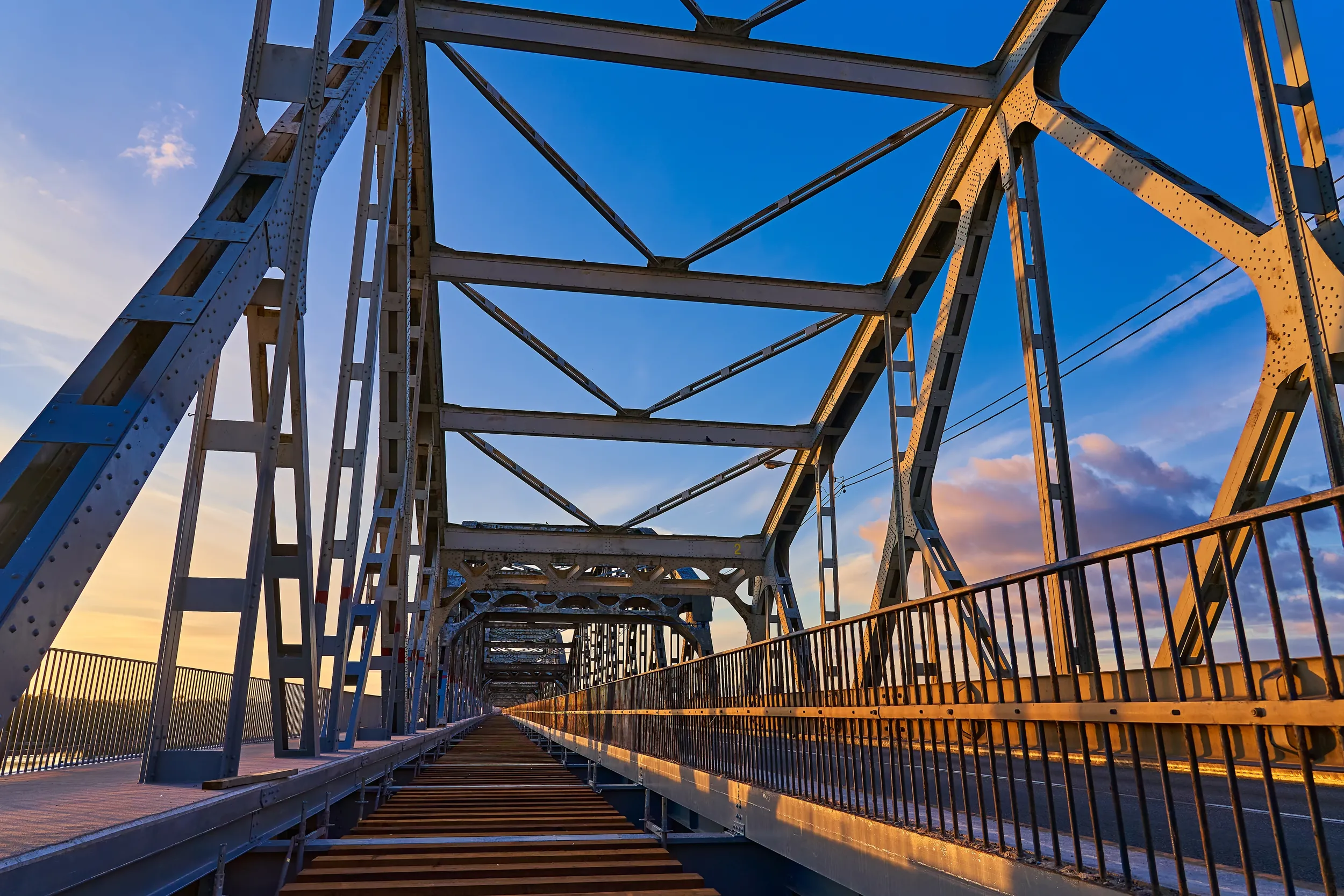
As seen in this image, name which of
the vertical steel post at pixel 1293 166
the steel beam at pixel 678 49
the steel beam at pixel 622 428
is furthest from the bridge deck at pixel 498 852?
the steel beam at pixel 622 428

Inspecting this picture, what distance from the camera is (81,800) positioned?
4812 millimetres

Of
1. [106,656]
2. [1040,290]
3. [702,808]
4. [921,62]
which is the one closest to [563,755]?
[106,656]

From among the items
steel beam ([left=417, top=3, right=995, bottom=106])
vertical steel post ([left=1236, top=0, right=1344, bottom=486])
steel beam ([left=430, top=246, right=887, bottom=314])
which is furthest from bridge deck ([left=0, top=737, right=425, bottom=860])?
steel beam ([left=430, top=246, right=887, bottom=314])

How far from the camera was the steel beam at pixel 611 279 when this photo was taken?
15375mm

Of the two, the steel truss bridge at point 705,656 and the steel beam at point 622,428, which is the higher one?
the steel beam at point 622,428

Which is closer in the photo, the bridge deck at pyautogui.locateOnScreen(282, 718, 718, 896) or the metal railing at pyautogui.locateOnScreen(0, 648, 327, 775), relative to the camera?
the bridge deck at pyautogui.locateOnScreen(282, 718, 718, 896)

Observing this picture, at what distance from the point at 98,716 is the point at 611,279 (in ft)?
32.1

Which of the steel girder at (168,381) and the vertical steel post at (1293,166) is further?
the vertical steel post at (1293,166)

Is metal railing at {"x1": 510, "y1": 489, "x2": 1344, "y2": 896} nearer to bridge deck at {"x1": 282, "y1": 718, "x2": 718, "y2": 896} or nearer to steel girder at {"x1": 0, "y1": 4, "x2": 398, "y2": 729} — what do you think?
bridge deck at {"x1": 282, "y1": 718, "x2": 718, "y2": 896}

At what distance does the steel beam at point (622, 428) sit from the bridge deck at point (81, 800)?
11.6 meters

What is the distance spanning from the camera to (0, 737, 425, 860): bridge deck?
341cm

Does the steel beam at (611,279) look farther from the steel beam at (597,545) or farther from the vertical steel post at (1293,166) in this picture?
the vertical steel post at (1293,166)

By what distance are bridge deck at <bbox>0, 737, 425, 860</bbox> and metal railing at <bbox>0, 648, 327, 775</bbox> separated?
803mm

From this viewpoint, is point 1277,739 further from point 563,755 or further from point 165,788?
point 563,755
